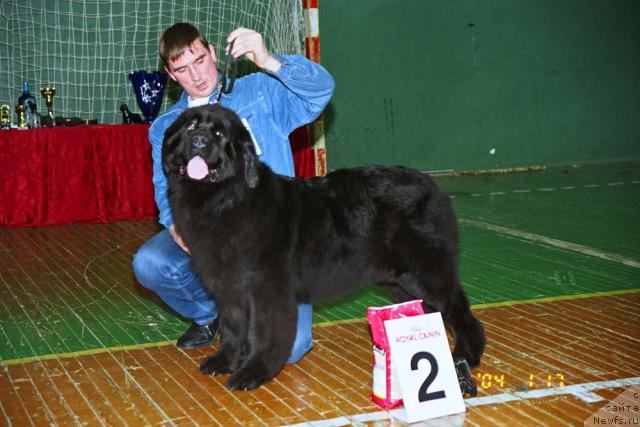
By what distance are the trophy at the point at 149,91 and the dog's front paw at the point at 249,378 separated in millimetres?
5567

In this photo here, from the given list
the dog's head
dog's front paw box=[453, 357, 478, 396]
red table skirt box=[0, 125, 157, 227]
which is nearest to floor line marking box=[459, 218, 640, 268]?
dog's front paw box=[453, 357, 478, 396]

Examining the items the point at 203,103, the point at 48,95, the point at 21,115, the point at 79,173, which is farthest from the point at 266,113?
the point at 48,95

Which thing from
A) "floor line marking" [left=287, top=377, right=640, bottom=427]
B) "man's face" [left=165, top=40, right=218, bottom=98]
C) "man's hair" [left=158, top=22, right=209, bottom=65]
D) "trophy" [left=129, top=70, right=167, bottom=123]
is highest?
"trophy" [left=129, top=70, right=167, bottom=123]

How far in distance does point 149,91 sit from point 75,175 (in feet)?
3.98

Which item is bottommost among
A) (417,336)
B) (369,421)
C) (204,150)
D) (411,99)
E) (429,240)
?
(369,421)

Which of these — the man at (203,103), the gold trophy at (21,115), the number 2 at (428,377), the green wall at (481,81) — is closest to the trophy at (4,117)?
the gold trophy at (21,115)

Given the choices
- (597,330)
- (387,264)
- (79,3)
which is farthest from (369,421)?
(79,3)

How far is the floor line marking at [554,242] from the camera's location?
586cm

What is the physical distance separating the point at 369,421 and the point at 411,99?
27.2ft

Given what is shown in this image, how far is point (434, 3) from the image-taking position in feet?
35.7

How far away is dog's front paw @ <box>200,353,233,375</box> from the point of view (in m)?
3.66

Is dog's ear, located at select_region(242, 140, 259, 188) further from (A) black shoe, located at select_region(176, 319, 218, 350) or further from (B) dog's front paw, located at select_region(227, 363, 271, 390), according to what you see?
(A) black shoe, located at select_region(176, 319, 218, 350)

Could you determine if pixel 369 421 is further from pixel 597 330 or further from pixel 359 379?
pixel 597 330

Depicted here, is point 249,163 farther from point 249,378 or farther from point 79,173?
point 79,173
